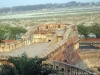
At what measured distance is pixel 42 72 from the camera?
47.6 ft

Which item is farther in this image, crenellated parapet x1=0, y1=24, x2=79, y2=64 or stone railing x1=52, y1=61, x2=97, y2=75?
crenellated parapet x1=0, y1=24, x2=79, y2=64

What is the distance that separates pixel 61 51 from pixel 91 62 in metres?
9.20

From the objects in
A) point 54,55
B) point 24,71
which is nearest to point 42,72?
point 24,71

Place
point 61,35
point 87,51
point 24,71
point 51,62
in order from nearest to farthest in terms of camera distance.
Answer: point 24,71
point 51,62
point 61,35
point 87,51

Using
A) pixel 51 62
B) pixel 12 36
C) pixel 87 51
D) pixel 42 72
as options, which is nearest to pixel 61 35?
pixel 87 51

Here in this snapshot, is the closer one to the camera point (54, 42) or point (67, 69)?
point (67, 69)

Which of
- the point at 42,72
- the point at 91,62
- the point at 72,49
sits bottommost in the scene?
the point at 91,62

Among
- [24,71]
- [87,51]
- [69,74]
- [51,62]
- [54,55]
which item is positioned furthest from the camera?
[87,51]

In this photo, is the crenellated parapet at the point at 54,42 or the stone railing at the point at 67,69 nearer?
the stone railing at the point at 67,69

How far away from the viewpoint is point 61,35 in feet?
89.7

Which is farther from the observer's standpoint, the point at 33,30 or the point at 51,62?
the point at 33,30

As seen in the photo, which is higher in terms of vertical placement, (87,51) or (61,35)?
(61,35)

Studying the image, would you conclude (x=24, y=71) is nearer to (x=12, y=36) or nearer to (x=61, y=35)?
(x=61, y=35)

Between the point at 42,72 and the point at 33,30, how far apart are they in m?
15.7
